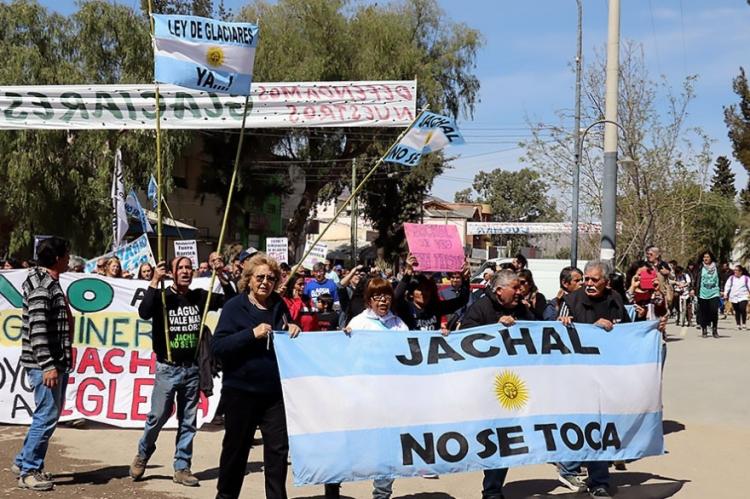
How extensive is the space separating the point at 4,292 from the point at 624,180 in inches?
785

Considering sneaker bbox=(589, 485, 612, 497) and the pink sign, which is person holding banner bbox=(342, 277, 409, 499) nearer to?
sneaker bbox=(589, 485, 612, 497)

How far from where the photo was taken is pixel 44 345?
6316 mm

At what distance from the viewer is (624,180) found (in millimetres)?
25750

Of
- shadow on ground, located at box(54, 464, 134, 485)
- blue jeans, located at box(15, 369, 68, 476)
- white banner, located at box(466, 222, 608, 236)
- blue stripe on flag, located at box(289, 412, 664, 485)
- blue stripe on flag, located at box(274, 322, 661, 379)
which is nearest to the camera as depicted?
blue stripe on flag, located at box(289, 412, 664, 485)

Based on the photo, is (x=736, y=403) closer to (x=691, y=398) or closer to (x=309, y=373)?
(x=691, y=398)

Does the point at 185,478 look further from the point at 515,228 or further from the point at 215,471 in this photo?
the point at 515,228

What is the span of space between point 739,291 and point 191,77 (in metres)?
19.2

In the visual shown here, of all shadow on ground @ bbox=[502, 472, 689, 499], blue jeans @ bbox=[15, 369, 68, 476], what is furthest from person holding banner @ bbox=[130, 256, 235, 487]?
shadow on ground @ bbox=[502, 472, 689, 499]

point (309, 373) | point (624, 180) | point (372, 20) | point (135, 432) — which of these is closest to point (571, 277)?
point (309, 373)

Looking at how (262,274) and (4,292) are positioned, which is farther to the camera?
(4,292)

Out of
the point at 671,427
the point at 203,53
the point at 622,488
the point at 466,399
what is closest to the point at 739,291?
the point at 671,427

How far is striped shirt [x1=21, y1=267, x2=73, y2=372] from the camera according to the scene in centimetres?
632

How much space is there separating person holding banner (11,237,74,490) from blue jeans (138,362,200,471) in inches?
26.1

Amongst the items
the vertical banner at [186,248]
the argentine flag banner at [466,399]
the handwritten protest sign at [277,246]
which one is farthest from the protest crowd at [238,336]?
the handwritten protest sign at [277,246]
